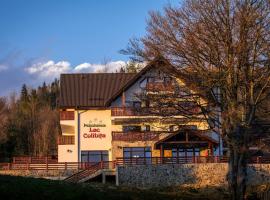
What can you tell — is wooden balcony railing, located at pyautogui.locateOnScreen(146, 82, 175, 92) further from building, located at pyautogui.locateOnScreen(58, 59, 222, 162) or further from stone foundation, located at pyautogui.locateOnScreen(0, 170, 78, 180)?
building, located at pyautogui.locateOnScreen(58, 59, 222, 162)

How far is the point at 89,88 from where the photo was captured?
57.8 metres

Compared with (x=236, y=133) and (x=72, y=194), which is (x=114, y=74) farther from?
(x=72, y=194)

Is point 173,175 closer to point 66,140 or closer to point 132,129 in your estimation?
point 132,129

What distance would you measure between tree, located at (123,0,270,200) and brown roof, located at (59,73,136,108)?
2693 cm

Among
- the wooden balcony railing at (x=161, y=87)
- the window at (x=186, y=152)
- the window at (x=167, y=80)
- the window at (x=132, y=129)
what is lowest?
the window at (x=186, y=152)

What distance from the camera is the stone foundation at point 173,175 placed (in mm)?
45375

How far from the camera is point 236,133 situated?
28.2 m

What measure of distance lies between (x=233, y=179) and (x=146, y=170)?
57.3 ft

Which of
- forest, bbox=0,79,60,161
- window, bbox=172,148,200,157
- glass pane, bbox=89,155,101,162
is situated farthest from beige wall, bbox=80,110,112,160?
forest, bbox=0,79,60,161

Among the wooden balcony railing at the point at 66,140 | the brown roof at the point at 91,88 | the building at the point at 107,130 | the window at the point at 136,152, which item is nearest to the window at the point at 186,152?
the building at the point at 107,130

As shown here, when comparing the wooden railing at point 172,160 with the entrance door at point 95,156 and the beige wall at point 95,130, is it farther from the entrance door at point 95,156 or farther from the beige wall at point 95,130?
the beige wall at point 95,130

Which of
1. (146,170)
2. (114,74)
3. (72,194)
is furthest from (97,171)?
(72,194)

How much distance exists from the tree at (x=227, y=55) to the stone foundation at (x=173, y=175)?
54.4 ft

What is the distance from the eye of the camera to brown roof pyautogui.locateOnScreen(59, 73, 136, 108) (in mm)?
56031
